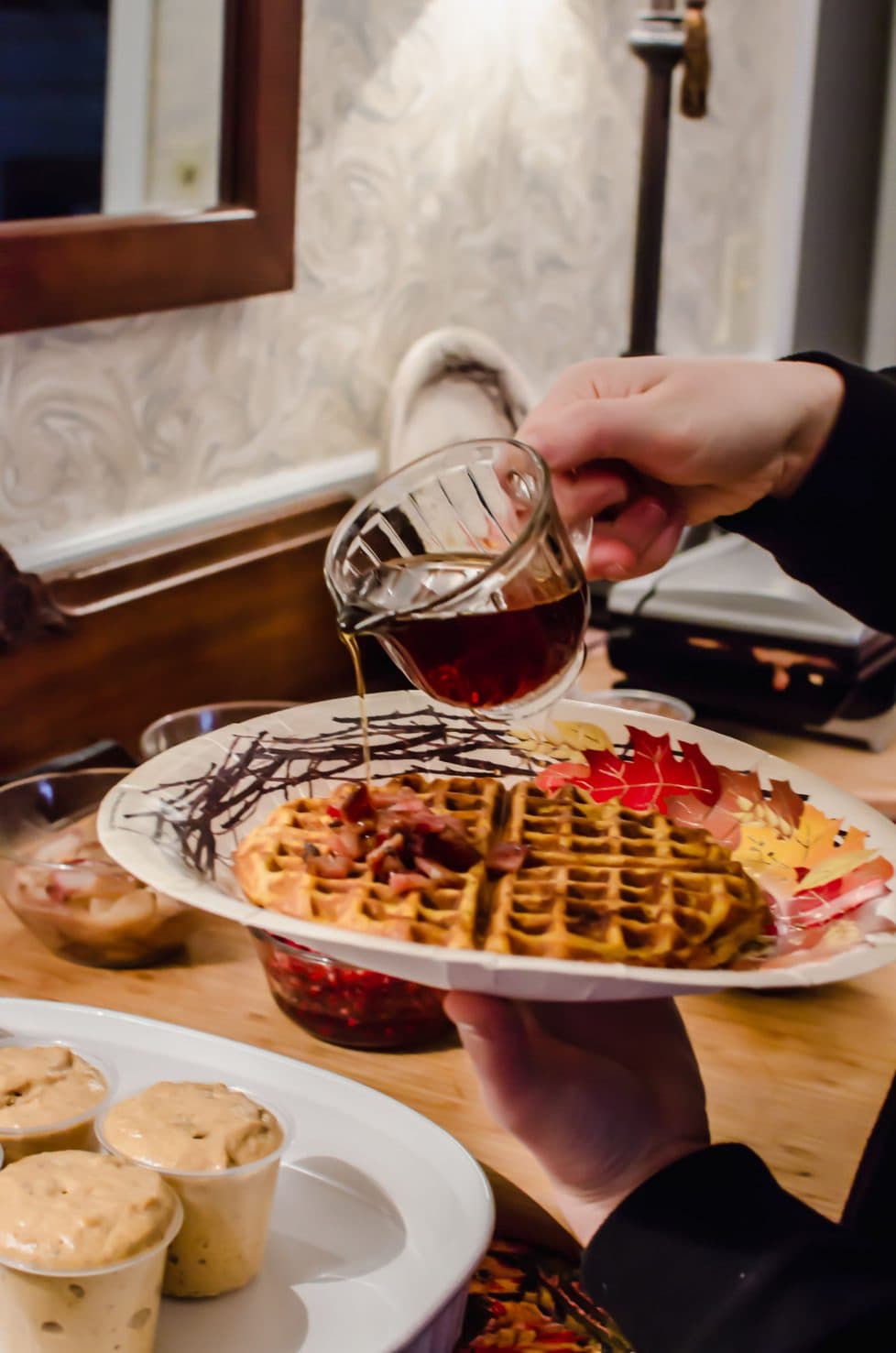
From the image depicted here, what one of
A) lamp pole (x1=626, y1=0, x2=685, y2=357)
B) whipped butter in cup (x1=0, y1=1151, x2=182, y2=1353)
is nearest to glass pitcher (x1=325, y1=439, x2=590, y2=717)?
whipped butter in cup (x1=0, y1=1151, x2=182, y2=1353)

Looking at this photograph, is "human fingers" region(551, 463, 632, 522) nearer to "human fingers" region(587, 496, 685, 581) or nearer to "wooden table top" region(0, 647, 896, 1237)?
"human fingers" region(587, 496, 685, 581)

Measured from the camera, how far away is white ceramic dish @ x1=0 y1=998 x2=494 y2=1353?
33.7 inches

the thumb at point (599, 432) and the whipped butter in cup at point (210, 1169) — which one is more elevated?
the thumb at point (599, 432)

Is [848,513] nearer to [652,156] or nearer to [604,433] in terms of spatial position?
[604,433]

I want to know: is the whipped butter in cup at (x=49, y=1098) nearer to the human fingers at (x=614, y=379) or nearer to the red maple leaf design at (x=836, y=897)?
the red maple leaf design at (x=836, y=897)

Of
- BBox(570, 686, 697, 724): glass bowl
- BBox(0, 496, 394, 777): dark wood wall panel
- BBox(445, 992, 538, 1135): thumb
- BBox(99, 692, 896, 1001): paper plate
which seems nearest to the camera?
BBox(99, 692, 896, 1001): paper plate

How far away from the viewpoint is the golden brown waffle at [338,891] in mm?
819

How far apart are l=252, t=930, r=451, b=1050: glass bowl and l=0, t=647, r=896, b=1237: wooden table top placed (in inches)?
0.6

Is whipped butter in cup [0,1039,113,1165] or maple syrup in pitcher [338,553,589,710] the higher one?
maple syrup in pitcher [338,553,589,710]

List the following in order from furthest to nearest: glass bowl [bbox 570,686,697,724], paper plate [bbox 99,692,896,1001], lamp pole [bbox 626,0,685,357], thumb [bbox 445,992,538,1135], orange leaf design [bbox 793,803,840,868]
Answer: lamp pole [bbox 626,0,685,357] < glass bowl [bbox 570,686,697,724] < orange leaf design [bbox 793,803,840,868] < thumb [bbox 445,992,538,1135] < paper plate [bbox 99,692,896,1001]

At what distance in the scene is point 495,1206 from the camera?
0.99 meters

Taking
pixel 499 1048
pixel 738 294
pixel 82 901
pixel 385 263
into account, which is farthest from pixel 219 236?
pixel 738 294

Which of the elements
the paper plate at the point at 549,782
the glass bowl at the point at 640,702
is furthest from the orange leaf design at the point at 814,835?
the glass bowl at the point at 640,702

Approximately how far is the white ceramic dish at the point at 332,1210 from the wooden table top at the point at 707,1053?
7 cm
